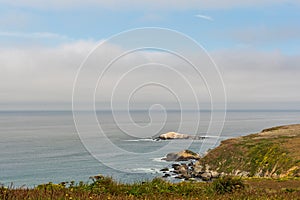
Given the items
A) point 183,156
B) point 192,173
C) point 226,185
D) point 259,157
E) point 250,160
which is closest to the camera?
point 226,185

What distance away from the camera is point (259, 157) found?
73500 mm

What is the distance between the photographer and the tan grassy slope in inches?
2591

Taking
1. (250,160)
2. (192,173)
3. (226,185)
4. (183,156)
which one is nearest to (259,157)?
(250,160)

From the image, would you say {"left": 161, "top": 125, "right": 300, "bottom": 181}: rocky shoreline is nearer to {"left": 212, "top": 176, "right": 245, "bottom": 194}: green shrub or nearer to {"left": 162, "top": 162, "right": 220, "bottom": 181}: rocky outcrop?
{"left": 162, "top": 162, "right": 220, "bottom": 181}: rocky outcrop

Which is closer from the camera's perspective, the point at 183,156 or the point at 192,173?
the point at 192,173

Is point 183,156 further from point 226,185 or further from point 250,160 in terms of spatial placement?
point 226,185

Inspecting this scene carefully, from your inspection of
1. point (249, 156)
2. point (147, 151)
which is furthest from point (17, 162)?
point (249, 156)

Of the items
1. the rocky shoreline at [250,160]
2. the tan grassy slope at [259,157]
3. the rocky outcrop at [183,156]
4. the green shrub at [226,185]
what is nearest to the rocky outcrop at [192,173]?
the rocky shoreline at [250,160]

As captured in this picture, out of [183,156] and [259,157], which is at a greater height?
[259,157]

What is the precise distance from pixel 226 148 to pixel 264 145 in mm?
8733

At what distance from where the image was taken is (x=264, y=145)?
79.4 m

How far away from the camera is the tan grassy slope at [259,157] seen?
2591 inches

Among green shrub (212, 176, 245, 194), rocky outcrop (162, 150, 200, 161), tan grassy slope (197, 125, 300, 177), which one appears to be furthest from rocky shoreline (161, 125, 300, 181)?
green shrub (212, 176, 245, 194)

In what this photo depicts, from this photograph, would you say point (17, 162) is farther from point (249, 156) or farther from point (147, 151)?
point (249, 156)
